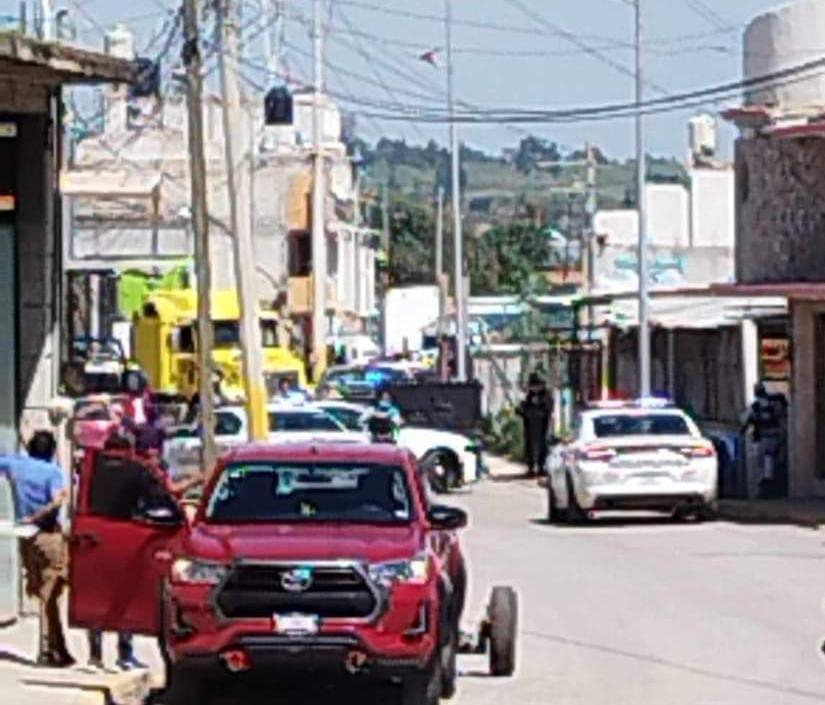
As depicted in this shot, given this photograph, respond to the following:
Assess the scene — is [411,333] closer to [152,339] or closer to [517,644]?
[152,339]

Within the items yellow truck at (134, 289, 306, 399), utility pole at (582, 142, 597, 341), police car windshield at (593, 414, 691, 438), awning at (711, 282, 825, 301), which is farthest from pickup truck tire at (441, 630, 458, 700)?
utility pole at (582, 142, 597, 341)

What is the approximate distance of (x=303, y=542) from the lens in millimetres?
16391

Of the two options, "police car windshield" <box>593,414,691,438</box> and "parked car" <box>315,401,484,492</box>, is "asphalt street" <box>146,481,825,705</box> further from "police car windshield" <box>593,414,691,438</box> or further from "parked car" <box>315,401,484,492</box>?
"parked car" <box>315,401,484,492</box>

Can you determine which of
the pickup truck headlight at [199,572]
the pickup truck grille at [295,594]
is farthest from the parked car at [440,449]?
the pickup truck grille at [295,594]

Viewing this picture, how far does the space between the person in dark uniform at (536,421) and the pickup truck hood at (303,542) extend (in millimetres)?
30171

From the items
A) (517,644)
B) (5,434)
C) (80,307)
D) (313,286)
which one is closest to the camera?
(517,644)

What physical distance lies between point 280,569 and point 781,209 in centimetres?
2740

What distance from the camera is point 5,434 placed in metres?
22.6

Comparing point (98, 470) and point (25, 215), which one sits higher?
point (25, 215)

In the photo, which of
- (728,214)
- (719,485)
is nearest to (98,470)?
(719,485)

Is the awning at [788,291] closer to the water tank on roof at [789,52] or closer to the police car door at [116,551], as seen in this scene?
the water tank on roof at [789,52]

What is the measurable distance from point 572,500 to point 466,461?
9.77m

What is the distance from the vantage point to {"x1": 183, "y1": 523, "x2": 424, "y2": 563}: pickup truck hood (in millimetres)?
16188

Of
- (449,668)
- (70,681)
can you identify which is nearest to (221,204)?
(70,681)
